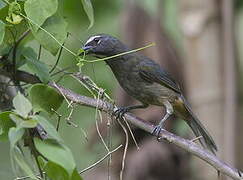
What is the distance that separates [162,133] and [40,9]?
67cm

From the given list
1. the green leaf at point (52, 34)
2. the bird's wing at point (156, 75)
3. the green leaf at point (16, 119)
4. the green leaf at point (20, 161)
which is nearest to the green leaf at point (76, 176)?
the green leaf at point (20, 161)

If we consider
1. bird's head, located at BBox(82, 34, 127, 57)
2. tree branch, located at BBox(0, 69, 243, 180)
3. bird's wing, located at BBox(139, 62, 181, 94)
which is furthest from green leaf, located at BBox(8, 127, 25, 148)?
bird's wing, located at BBox(139, 62, 181, 94)

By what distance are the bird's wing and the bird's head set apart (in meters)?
0.38

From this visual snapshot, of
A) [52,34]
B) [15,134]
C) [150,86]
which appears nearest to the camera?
[15,134]

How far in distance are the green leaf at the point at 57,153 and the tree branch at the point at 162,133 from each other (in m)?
0.51

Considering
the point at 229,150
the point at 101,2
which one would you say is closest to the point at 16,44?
the point at 229,150

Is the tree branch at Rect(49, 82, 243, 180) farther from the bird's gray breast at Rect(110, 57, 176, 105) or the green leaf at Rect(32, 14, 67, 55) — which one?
the bird's gray breast at Rect(110, 57, 176, 105)

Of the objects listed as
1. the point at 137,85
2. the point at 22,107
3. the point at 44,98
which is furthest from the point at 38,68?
the point at 137,85

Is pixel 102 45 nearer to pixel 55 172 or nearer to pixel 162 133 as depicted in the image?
pixel 162 133

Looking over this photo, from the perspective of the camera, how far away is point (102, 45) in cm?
296

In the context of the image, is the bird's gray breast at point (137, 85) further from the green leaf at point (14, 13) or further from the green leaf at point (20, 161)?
the green leaf at point (20, 161)

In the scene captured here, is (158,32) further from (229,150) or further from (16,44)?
(16,44)

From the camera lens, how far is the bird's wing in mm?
3529

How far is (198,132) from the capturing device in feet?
11.3
